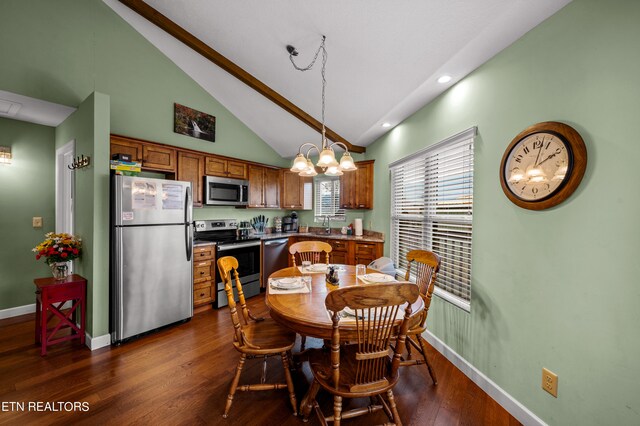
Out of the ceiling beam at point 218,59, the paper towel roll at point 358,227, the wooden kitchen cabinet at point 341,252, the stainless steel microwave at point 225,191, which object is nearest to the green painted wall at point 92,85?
the ceiling beam at point 218,59

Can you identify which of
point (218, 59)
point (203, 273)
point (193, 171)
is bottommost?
point (203, 273)

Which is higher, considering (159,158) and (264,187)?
(159,158)

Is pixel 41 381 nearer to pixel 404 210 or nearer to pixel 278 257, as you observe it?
pixel 278 257

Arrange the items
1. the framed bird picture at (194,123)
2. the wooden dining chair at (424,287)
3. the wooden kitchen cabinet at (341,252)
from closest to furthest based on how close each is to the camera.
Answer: the wooden dining chair at (424,287), the framed bird picture at (194,123), the wooden kitchen cabinet at (341,252)

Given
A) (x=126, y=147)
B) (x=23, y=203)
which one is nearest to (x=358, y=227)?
(x=126, y=147)

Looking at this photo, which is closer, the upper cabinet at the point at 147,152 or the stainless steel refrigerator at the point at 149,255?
the stainless steel refrigerator at the point at 149,255

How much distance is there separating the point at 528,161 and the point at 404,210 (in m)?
1.90

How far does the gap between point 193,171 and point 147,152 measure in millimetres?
639

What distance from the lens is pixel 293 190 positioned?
534cm

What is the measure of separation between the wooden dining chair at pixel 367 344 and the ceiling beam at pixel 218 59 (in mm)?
3427

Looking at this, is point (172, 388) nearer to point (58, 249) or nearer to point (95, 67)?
point (58, 249)

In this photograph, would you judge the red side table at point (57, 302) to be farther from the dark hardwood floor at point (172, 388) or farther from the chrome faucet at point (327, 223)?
the chrome faucet at point (327, 223)

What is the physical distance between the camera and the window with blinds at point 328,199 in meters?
5.18

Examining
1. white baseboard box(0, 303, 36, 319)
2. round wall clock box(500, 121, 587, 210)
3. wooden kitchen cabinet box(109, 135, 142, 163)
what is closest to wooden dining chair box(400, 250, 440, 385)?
round wall clock box(500, 121, 587, 210)
